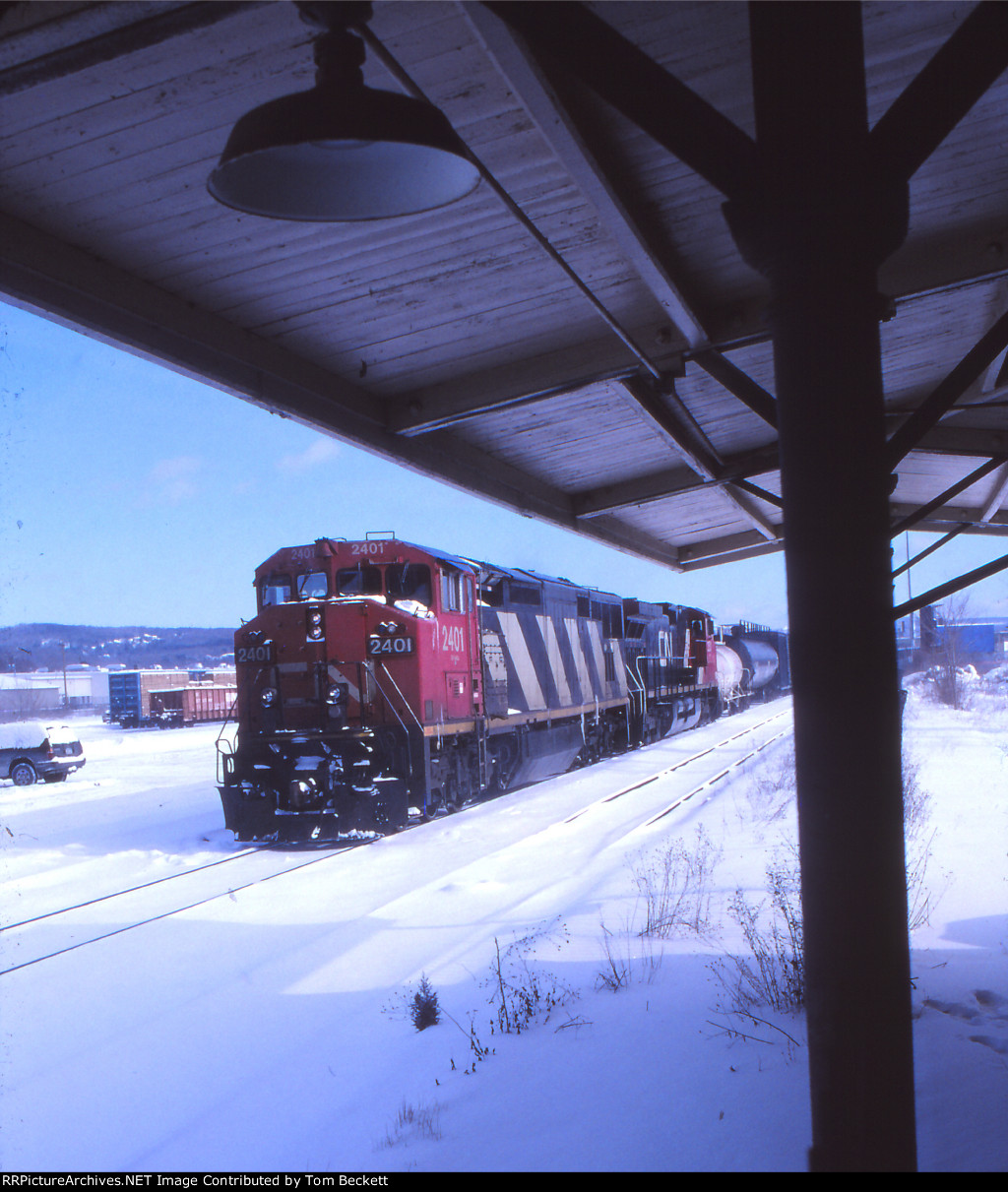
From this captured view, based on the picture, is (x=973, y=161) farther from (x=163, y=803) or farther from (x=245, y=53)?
(x=163, y=803)

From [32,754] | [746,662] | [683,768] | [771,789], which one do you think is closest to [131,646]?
[746,662]

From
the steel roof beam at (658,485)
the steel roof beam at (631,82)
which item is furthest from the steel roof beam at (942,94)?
the steel roof beam at (658,485)

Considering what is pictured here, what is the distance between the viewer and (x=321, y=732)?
38.1 feet

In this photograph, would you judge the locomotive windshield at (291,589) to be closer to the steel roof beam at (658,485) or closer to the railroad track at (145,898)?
the railroad track at (145,898)

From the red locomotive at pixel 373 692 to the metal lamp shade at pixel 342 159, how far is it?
30.1 ft

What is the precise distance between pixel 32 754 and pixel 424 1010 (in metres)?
19.2

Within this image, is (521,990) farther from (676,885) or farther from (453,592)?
(453,592)

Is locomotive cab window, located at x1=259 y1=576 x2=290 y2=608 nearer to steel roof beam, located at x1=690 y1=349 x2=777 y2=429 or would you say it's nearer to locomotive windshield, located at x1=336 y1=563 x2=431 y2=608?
locomotive windshield, located at x1=336 y1=563 x2=431 y2=608

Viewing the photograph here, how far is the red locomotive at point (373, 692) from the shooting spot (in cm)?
1157

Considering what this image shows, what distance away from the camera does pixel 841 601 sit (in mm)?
2668

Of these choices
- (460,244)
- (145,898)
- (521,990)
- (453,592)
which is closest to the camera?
(460,244)

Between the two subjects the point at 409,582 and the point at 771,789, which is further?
the point at 771,789

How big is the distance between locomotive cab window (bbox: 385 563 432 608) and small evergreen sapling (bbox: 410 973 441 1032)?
7.57 metres

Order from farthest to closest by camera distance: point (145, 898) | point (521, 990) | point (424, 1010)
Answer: point (145, 898), point (521, 990), point (424, 1010)
